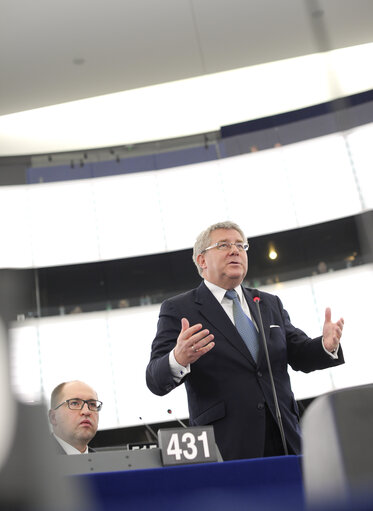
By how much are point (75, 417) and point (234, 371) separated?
0.87 m

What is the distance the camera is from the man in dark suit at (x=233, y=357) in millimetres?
2293

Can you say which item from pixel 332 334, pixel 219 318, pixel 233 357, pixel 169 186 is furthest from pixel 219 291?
pixel 169 186

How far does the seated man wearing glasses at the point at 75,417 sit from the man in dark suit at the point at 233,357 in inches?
23.8

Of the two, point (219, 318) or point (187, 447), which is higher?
point (219, 318)

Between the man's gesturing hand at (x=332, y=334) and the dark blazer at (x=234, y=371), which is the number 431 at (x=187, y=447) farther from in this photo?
the man's gesturing hand at (x=332, y=334)

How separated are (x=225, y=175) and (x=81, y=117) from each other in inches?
74.8

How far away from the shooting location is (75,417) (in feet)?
9.60

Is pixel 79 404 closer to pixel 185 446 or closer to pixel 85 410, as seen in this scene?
pixel 85 410

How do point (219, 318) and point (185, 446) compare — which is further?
point (219, 318)

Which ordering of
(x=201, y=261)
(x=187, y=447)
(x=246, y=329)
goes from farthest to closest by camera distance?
(x=201, y=261)
(x=246, y=329)
(x=187, y=447)

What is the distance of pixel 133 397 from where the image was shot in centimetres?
773

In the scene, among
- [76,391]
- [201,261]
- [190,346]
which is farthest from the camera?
[76,391]

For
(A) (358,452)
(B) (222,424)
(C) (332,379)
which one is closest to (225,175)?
(C) (332,379)

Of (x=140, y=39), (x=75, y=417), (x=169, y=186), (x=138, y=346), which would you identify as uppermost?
(x=140, y=39)
